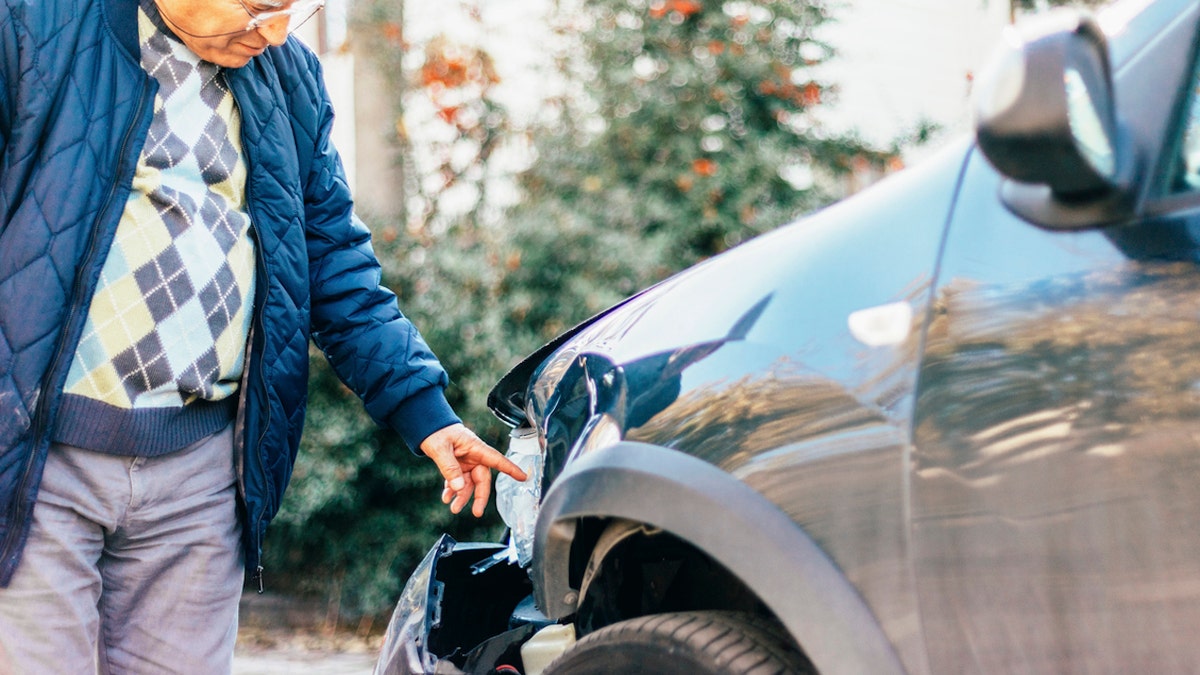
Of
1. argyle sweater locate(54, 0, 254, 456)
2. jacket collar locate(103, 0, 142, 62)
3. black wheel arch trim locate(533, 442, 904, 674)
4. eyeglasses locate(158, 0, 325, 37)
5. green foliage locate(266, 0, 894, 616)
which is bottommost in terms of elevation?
green foliage locate(266, 0, 894, 616)

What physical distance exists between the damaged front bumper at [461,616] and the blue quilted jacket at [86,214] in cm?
37

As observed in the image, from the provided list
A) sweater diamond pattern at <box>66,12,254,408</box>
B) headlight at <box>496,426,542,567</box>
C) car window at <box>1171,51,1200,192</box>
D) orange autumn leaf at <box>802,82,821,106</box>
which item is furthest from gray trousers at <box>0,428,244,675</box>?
orange autumn leaf at <box>802,82,821,106</box>

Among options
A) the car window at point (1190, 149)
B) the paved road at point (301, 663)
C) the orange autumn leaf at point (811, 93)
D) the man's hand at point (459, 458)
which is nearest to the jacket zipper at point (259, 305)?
the man's hand at point (459, 458)

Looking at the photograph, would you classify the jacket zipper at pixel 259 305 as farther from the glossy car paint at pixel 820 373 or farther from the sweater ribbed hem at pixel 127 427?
the glossy car paint at pixel 820 373

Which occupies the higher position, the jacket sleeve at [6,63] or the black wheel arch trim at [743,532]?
the jacket sleeve at [6,63]

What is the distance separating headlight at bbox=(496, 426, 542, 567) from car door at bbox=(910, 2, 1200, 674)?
0.96 meters

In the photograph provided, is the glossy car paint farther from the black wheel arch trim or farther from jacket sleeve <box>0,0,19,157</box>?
jacket sleeve <box>0,0,19,157</box>

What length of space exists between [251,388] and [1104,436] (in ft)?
5.06

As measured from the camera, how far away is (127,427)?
6.96 feet

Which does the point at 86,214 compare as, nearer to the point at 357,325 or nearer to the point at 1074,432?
the point at 357,325

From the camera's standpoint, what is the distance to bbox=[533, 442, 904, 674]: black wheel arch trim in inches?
60.4

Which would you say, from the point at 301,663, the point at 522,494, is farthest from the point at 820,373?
the point at 301,663

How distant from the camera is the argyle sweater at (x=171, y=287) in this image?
210 centimetres

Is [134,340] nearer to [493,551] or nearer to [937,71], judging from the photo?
[493,551]
